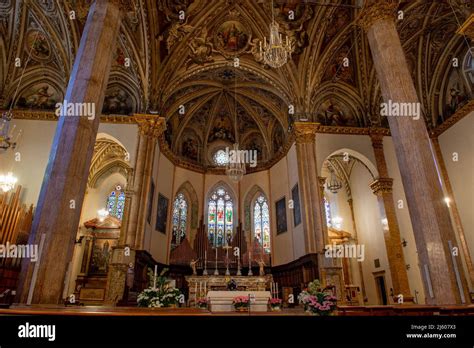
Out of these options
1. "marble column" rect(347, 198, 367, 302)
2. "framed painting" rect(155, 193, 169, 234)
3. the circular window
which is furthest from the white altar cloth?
the circular window

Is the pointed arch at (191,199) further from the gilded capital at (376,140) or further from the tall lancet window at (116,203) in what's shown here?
the gilded capital at (376,140)

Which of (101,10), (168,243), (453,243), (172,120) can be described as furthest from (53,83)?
(453,243)

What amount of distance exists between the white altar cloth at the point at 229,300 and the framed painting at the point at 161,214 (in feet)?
26.0

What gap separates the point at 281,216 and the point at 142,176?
8.43m

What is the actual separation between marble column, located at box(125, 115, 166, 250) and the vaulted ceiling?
770 millimetres

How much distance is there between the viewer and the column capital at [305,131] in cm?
1527

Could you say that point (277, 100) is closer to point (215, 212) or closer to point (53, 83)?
point (215, 212)

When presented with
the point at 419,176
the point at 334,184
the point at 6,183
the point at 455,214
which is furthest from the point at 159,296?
the point at 334,184

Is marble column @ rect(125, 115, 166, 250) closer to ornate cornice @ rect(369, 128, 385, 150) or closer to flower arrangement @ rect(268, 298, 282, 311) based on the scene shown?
flower arrangement @ rect(268, 298, 282, 311)

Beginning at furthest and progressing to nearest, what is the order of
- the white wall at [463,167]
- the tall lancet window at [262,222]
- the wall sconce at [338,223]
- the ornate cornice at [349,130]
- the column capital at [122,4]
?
the wall sconce at [338,223] → the tall lancet window at [262,222] → the ornate cornice at [349,130] → the white wall at [463,167] → the column capital at [122,4]

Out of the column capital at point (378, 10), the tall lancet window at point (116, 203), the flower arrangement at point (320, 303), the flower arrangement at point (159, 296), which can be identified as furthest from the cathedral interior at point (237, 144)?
the flower arrangement at point (320, 303)

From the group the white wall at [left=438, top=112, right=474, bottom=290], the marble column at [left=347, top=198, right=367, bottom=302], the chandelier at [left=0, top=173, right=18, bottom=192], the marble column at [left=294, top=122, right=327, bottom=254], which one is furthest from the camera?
the marble column at [left=347, top=198, right=367, bottom=302]

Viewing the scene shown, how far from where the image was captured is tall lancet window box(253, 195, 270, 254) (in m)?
18.9
